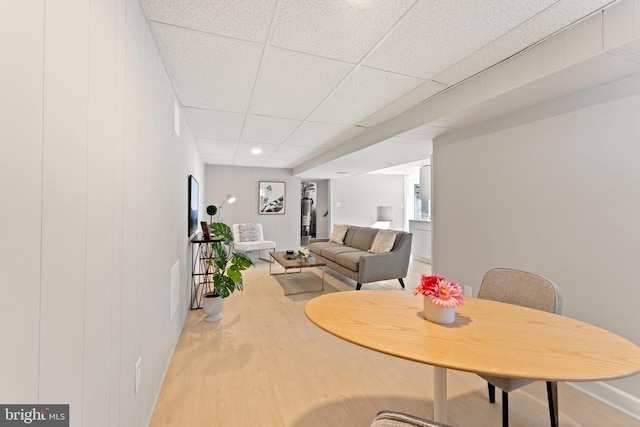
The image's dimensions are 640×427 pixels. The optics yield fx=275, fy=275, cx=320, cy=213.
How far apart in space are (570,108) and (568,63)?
1.64 feet

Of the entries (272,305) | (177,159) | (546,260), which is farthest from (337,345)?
(177,159)

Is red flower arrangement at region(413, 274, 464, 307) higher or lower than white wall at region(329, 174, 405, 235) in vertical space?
lower

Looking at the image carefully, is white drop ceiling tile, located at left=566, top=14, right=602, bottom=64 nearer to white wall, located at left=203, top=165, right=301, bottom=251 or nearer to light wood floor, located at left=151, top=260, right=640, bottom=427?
light wood floor, located at left=151, top=260, right=640, bottom=427

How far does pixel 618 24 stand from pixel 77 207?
2472mm

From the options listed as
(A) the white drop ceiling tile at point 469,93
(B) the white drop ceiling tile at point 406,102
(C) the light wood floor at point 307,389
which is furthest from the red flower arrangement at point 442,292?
(B) the white drop ceiling tile at point 406,102

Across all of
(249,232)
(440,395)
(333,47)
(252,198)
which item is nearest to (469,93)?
(333,47)

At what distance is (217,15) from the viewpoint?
1.43 metres

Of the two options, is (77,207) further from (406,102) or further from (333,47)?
(406,102)

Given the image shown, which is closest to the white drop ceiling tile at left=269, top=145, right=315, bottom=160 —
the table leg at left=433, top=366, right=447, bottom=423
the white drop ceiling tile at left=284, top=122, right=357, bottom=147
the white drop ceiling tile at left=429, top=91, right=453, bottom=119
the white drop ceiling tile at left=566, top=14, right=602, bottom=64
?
the white drop ceiling tile at left=284, top=122, right=357, bottom=147

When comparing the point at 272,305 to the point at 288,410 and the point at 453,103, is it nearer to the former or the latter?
the point at 288,410

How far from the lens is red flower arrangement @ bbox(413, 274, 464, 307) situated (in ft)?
3.76

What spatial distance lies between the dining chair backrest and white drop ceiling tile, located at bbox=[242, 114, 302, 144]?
8.02 feet

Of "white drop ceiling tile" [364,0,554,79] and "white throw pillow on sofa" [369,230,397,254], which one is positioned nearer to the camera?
"white drop ceiling tile" [364,0,554,79]

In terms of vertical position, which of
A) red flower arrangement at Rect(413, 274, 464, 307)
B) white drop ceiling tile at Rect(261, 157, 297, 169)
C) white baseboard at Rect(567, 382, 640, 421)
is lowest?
white baseboard at Rect(567, 382, 640, 421)
